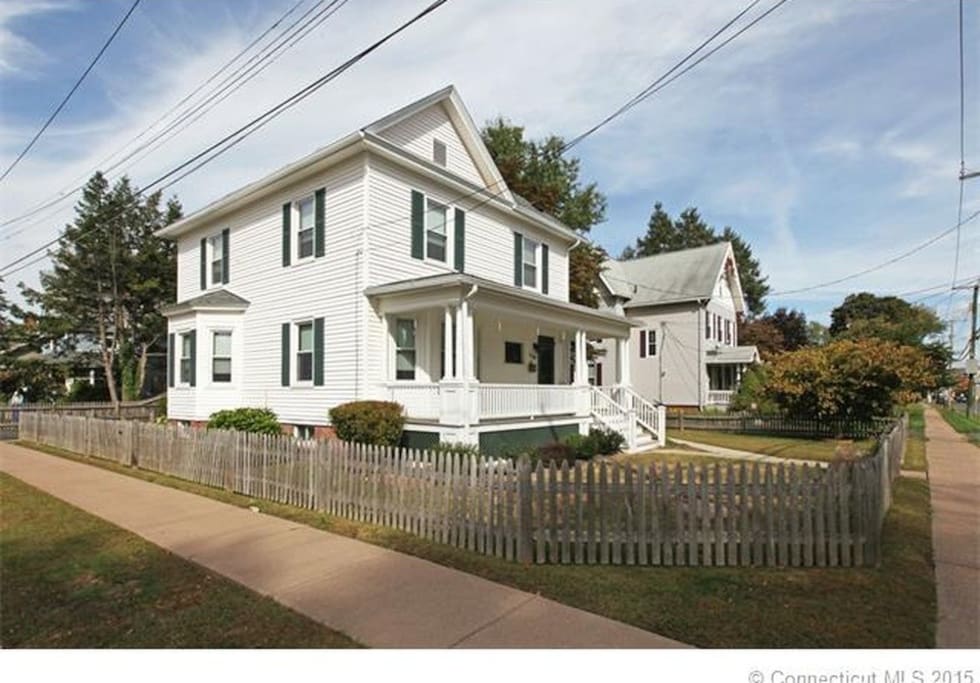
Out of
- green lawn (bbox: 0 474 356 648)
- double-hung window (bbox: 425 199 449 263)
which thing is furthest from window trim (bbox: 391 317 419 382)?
green lawn (bbox: 0 474 356 648)

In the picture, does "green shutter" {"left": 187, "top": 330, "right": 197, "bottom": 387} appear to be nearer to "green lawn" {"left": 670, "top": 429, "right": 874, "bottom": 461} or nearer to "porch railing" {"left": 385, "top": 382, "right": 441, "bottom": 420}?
"porch railing" {"left": 385, "top": 382, "right": 441, "bottom": 420}

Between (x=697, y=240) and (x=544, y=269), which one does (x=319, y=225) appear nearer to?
(x=544, y=269)

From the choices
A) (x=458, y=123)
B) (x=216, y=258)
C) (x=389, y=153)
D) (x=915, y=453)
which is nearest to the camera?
(x=389, y=153)

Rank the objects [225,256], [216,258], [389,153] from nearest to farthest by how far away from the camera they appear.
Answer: [389,153]
[225,256]
[216,258]

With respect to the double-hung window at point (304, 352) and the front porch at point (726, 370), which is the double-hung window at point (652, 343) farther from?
the double-hung window at point (304, 352)

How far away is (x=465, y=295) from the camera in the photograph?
12.7 meters

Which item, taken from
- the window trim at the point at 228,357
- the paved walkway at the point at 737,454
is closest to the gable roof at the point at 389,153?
the window trim at the point at 228,357

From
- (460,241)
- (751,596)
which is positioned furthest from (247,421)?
(751,596)

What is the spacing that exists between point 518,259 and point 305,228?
7088 millimetres

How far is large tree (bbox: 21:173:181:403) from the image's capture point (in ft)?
111

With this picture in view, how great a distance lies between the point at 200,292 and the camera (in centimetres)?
1955

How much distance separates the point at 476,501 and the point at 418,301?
7.53 metres

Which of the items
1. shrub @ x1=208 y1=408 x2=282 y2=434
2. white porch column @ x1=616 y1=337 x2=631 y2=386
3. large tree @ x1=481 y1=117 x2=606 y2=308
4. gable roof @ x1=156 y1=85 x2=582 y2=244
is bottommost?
shrub @ x1=208 y1=408 x2=282 y2=434

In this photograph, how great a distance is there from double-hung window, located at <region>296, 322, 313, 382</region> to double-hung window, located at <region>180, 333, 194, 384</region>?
435cm
